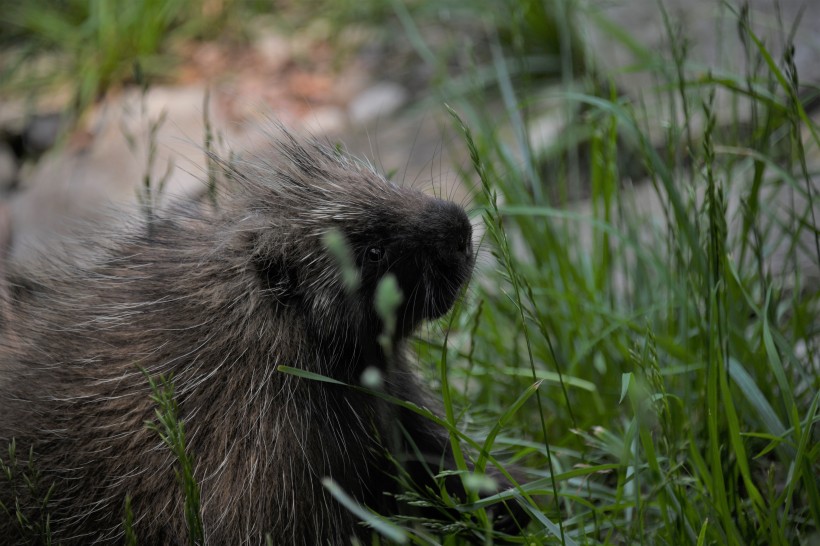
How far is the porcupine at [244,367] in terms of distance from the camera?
2.38 meters

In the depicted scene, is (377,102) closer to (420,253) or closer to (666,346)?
(666,346)

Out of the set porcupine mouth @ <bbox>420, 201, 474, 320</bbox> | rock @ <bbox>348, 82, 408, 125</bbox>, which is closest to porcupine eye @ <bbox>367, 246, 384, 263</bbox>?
porcupine mouth @ <bbox>420, 201, 474, 320</bbox>

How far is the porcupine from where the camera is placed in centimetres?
238

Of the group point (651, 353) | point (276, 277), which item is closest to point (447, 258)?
point (276, 277)

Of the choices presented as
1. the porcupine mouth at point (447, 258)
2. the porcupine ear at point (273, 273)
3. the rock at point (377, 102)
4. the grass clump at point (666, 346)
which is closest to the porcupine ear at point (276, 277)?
the porcupine ear at point (273, 273)

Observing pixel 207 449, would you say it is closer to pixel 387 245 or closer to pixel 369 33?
pixel 387 245

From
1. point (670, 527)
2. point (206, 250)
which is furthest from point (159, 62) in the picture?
point (670, 527)

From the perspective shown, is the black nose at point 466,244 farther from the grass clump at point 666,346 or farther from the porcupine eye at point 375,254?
the porcupine eye at point 375,254

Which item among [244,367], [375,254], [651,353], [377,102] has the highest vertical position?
[377,102]

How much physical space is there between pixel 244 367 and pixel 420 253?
1.76 feet

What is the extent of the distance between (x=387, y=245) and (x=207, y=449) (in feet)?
2.26

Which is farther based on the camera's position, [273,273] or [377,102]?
[377,102]

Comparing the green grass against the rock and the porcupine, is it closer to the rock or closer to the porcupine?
the porcupine

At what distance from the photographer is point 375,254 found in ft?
7.91
